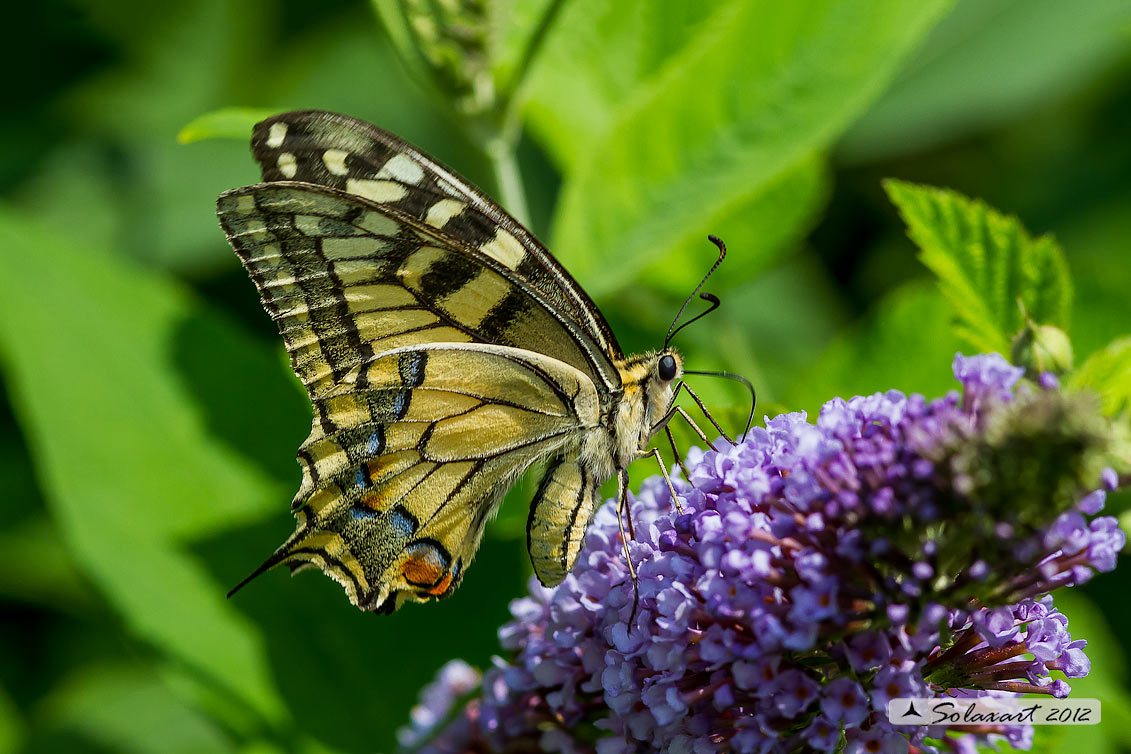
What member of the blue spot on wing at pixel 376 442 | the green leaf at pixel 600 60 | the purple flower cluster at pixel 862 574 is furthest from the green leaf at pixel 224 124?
the purple flower cluster at pixel 862 574

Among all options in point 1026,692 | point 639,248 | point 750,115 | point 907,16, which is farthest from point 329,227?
point 1026,692

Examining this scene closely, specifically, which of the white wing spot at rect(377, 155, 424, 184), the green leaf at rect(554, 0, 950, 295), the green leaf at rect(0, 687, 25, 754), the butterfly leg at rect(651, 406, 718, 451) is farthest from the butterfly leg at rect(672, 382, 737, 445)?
the green leaf at rect(0, 687, 25, 754)

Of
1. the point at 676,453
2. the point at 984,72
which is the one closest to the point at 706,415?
the point at 676,453

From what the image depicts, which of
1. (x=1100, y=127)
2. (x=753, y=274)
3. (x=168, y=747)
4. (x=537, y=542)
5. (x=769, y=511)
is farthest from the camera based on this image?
(x=1100, y=127)

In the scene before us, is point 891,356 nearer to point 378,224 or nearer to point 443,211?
point 443,211

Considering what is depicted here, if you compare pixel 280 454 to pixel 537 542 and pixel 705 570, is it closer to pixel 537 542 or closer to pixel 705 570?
pixel 537 542

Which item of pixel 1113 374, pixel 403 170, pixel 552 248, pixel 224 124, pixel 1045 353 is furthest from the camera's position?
pixel 552 248

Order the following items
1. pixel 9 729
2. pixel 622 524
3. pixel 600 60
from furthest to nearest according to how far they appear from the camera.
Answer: pixel 9 729, pixel 600 60, pixel 622 524
